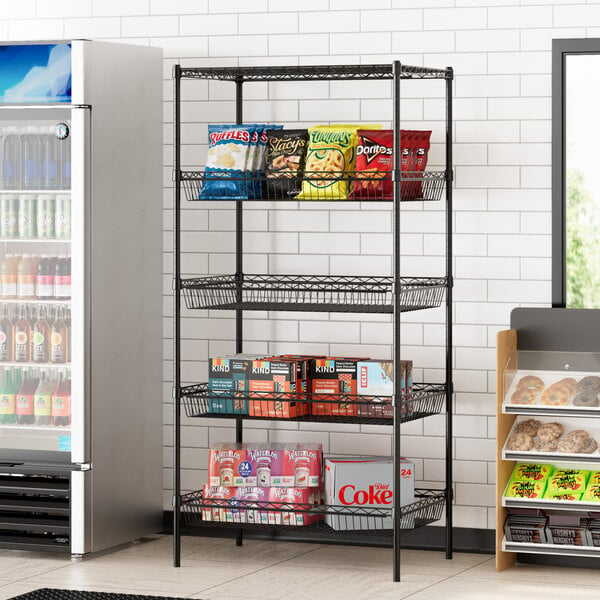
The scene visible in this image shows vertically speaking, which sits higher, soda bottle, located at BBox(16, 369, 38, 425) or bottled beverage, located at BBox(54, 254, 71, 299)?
bottled beverage, located at BBox(54, 254, 71, 299)

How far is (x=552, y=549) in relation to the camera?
486 centimetres

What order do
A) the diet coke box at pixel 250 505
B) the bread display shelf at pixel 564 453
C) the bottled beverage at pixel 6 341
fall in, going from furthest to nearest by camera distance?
1. the bottled beverage at pixel 6 341
2. the diet coke box at pixel 250 505
3. the bread display shelf at pixel 564 453

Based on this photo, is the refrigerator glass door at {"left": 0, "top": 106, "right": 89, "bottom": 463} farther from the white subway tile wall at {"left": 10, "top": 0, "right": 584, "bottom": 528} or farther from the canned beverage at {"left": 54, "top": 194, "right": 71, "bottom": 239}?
the white subway tile wall at {"left": 10, "top": 0, "right": 584, "bottom": 528}

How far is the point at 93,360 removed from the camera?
5.12 meters

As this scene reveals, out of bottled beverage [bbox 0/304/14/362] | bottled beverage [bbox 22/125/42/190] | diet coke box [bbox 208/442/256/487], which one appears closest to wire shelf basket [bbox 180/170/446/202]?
bottled beverage [bbox 22/125/42/190]

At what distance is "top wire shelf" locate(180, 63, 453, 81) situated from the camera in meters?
4.87

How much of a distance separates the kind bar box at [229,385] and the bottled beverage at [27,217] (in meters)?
0.97

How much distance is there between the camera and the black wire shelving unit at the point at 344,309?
487 centimetres

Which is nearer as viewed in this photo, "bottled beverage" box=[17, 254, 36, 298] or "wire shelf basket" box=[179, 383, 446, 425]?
"wire shelf basket" box=[179, 383, 446, 425]

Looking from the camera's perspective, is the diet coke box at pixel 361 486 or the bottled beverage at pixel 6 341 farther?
the bottled beverage at pixel 6 341

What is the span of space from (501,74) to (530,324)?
1082mm

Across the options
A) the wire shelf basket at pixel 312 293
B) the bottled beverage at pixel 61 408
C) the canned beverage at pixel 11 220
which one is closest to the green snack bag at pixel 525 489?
the wire shelf basket at pixel 312 293

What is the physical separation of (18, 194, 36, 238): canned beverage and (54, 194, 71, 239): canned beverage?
10 centimetres

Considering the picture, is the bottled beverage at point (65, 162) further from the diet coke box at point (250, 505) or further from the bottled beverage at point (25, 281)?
the diet coke box at point (250, 505)
